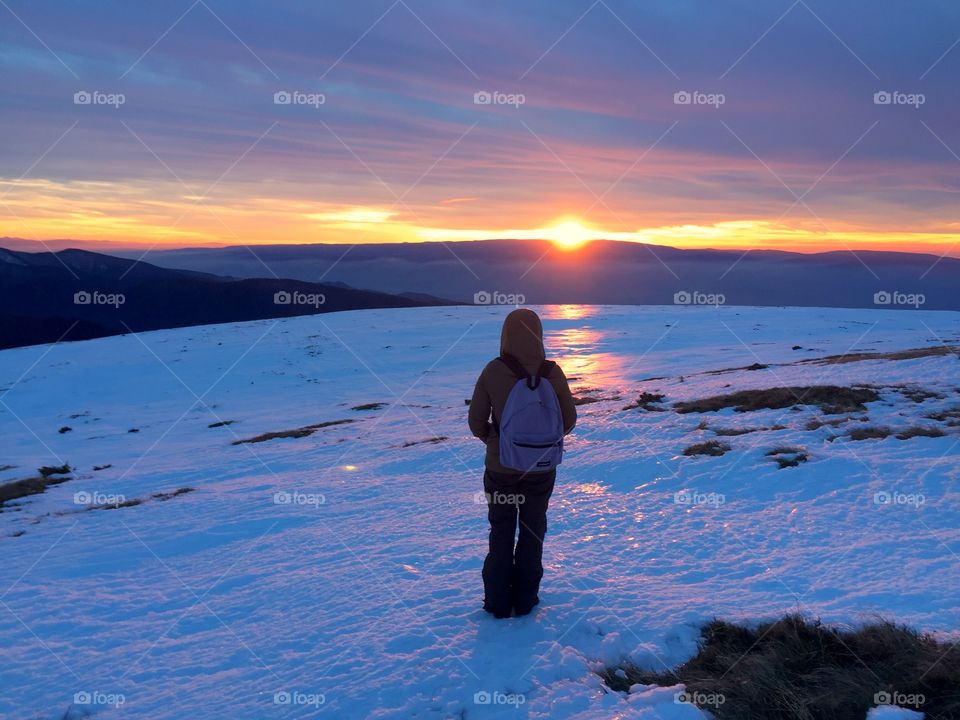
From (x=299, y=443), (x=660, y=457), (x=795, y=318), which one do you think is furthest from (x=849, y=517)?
(x=795, y=318)

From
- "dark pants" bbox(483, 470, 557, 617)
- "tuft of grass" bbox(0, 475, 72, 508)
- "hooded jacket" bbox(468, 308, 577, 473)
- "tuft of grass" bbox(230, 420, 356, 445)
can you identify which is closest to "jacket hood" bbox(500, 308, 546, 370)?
"hooded jacket" bbox(468, 308, 577, 473)

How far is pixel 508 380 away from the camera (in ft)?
17.4

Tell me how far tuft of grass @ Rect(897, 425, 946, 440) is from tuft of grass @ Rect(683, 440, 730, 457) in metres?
2.78

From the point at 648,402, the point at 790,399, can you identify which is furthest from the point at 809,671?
the point at 648,402

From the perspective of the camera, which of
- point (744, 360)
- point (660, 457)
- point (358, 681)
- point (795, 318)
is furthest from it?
point (795, 318)

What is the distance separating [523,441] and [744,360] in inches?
931

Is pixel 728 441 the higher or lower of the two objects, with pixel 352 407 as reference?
lower

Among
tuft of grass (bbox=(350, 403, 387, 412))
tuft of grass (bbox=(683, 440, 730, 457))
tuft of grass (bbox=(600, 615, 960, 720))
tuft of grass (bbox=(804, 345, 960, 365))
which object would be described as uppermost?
tuft of grass (bbox=(804, 345, 960, 365))

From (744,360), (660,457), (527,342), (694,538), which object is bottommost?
(694,538)

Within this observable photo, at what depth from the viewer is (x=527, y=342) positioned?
17.2 feet

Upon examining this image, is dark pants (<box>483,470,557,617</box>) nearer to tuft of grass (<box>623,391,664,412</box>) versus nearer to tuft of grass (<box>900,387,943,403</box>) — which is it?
tuft of grass (<box>623,391,664,412</box>)

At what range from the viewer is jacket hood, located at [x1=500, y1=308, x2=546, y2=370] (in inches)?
206

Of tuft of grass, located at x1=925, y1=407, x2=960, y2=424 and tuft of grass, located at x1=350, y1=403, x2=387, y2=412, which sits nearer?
tuft of grass, located at x1=925, y1=407, x2=960, y2=424

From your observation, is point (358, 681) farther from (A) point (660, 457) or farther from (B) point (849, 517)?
(A) point (660, 457)
